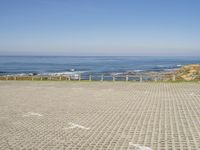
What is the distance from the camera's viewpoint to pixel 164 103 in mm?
14938

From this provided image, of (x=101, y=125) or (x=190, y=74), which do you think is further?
(x=190, y=74)

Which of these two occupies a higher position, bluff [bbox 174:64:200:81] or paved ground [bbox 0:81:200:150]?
paved ground [bbox 0:81:200:150]

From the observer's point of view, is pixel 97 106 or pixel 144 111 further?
pixel 97 106

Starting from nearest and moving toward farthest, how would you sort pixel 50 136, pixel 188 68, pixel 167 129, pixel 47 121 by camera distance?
pixel 50 136 < pixel 167 129 < pixel 47 121 < pixel 188 68

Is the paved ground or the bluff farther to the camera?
the bluff

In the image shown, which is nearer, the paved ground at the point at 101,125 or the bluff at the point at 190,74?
the paved ground at the point at 101,125

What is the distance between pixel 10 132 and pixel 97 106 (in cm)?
573

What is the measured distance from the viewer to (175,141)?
788cm

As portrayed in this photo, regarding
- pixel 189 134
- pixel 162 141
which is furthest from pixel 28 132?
pixel 189 134

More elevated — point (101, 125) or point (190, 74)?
point (101, 125)

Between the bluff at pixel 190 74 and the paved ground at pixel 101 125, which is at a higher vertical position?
the paved ground at pixel 101 125

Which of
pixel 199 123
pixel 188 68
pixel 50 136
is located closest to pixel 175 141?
pixel 199 123

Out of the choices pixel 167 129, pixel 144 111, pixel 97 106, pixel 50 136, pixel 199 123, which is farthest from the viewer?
pixel 97 106

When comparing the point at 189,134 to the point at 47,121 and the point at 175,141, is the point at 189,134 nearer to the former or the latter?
the point at 175,141
